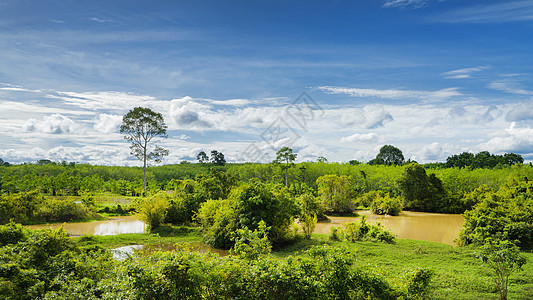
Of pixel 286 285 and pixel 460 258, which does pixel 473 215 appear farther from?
pixel 286 285

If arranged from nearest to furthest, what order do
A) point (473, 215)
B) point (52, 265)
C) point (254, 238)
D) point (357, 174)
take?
point (52, 265)
point (254, 238)
point (473, 215)
point (357, 174)

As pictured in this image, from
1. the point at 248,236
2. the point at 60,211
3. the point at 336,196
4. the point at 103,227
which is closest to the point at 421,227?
the point at 336,196

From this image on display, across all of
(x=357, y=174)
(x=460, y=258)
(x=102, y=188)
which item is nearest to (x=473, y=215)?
(x=460, y=258)

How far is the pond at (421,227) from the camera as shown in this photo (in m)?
17.3

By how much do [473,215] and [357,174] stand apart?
27.0 metres

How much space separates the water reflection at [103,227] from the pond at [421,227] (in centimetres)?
1170

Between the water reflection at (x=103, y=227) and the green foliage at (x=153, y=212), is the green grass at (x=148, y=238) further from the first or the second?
the water reflection at (x=103, y=227)

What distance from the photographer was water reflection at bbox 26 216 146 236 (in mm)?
18891

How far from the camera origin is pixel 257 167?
46906 mm

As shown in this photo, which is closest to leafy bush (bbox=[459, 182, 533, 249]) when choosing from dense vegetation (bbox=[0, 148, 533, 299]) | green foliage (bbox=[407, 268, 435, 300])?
dense vegetation (bbox=[0, 148, 533, 299])

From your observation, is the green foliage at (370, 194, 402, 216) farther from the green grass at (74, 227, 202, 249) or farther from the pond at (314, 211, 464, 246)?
the green grass at (74, 227, 202, 249)

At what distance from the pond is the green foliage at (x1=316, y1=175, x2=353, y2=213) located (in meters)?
2.18

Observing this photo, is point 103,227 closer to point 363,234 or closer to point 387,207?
point 363,234

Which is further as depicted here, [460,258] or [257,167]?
[257,167]
